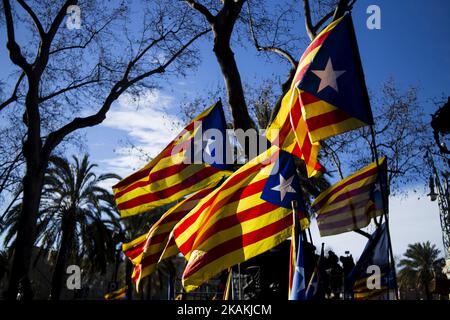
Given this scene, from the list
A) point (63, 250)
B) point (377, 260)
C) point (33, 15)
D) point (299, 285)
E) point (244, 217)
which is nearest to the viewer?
point (299, 285)

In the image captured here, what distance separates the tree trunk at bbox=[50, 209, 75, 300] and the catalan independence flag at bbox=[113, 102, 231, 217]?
49.0 feet

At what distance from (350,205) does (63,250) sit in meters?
17.2

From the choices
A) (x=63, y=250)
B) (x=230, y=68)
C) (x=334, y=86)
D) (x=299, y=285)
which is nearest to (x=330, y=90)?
(x=334, y=86)

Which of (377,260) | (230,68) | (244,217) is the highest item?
(230,68)

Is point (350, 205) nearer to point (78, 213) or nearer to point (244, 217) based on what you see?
point (244, 217)

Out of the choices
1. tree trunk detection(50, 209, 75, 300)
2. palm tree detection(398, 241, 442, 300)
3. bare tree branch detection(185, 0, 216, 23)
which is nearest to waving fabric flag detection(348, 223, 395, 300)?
bare tree branch detection(185, 0, 216, 23)

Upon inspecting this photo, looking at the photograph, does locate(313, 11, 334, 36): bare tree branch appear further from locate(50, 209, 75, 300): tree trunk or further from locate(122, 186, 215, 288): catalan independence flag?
locate(50, 209, 75, 300): tree trunk

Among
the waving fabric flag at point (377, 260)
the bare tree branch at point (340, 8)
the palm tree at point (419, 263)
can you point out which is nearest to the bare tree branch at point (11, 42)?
the bare tree branch at point (340, 8)

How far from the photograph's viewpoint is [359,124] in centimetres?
497

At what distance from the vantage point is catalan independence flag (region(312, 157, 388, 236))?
367 inches

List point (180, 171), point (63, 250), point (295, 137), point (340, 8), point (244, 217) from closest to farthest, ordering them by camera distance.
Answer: point (295, 137)
point (244, 217)
point (340, 8)
point (180, 171)
point (63, 250)

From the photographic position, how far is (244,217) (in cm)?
644

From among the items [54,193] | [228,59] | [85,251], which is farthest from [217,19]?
[85,251]
